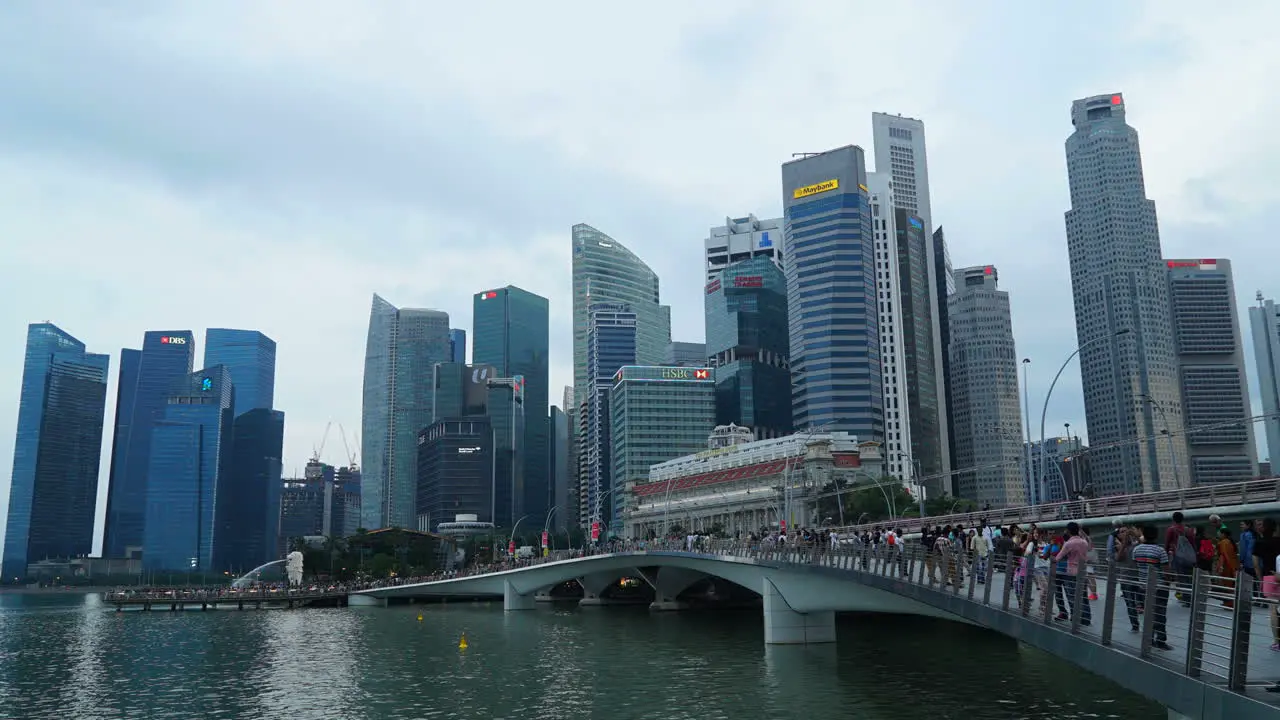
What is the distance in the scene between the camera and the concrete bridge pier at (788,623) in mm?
55000

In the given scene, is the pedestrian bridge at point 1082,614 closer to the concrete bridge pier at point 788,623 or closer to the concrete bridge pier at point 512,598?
the concrete bridge pier at point 788,623

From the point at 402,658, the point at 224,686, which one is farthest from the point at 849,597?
the point at 224,686

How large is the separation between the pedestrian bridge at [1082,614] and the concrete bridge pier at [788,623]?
5cm

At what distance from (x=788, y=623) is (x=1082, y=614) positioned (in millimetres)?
37762

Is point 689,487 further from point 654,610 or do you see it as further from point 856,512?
point 654,610

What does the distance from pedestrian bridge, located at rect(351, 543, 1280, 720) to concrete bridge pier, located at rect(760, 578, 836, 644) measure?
0.05 meters

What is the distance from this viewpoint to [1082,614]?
18656 mm

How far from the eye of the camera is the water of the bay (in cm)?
3588

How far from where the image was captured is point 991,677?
40.1 m

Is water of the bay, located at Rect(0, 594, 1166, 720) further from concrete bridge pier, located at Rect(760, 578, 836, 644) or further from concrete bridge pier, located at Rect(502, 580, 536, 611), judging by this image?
concrete bridge pier, located at Rect(502, 580, 536, 611)

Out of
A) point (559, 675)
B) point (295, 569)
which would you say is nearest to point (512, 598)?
point (295, 569)

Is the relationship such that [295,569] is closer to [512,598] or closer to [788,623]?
[512,598]

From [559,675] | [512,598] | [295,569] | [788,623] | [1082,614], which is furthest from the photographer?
[295,569]

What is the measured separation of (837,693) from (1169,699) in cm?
2459
